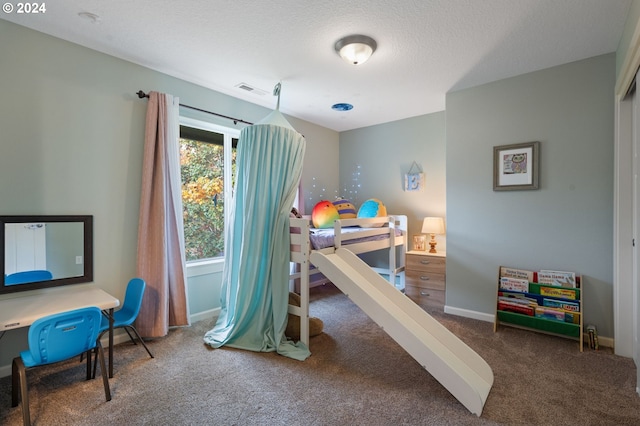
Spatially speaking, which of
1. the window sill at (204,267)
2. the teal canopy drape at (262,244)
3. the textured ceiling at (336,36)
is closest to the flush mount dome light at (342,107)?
the textured ceiling at (336,36)

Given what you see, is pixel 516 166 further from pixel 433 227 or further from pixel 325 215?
pixel 325 215

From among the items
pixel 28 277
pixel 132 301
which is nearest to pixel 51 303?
pixel 28 277

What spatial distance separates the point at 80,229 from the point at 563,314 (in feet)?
13.7

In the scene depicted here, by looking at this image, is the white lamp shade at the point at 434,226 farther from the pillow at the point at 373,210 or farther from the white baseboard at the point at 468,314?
the white baseboard at the point at 468,314

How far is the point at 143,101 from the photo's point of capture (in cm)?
289

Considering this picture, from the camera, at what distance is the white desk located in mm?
1849

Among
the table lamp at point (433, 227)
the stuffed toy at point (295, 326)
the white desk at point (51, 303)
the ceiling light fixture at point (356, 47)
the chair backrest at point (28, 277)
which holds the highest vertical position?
the ceiling light fixture at point (356, 47)

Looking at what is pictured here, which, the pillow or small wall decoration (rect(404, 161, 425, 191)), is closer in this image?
the pillow

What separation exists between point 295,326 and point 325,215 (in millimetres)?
1567

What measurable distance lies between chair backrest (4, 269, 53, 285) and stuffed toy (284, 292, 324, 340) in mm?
1914

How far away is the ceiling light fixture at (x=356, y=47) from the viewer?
7.91ft

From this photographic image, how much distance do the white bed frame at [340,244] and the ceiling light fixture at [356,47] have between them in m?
1.39

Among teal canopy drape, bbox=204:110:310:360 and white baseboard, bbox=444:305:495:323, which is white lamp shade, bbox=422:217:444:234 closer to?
white baseboard, bbox=444:305:495:323

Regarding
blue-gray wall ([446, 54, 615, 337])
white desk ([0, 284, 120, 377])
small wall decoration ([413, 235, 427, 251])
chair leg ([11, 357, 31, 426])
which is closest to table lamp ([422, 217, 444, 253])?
small wall decoration ([413, 235, 427, 251])
